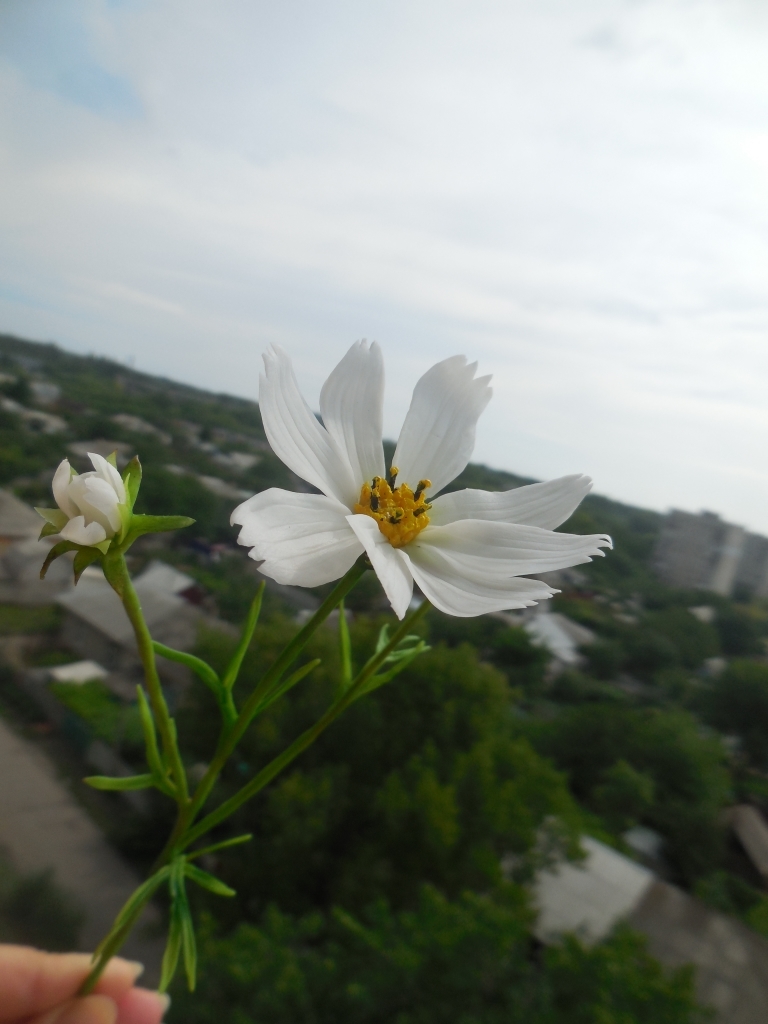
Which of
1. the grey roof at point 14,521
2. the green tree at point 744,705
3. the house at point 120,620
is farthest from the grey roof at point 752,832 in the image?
the grey roof at point 14,521

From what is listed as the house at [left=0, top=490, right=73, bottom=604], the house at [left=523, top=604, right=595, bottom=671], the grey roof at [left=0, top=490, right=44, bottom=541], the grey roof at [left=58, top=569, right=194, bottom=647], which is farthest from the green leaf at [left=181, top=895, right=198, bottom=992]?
the house at [left=523, top=604, right=595, bottom=671]

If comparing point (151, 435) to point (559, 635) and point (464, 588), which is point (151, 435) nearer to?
point (464, 588)

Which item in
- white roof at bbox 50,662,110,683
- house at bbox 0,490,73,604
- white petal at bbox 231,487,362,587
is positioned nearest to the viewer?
white petal at bbox 231,487,362,587

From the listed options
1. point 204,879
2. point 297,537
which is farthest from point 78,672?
point 297,537

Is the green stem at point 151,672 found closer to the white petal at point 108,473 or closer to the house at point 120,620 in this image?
the white petal at point 108,473

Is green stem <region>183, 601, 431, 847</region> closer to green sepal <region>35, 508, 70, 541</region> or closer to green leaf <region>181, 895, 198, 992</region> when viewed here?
green leaf <region>181, 895, 198, 992</region>
